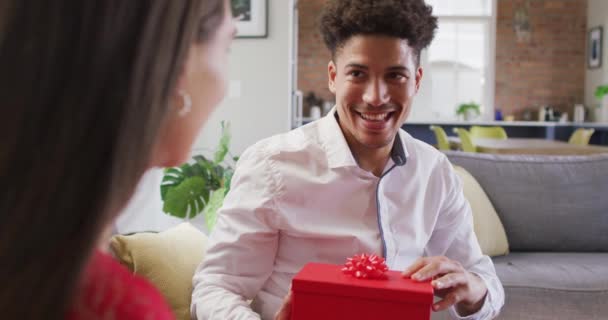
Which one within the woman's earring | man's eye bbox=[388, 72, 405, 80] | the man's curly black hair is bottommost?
the woman's earring

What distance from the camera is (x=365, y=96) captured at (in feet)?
4.76

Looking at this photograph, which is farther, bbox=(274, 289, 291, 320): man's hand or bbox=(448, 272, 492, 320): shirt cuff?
bbox=(448, 272, 492, 320): shirt cuff

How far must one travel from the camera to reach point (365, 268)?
1123 millimetres

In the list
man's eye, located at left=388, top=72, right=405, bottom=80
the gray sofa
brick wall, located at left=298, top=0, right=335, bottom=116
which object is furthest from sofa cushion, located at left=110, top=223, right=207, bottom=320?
brick wall, located at left=298, top=0, right=335, bottom=116

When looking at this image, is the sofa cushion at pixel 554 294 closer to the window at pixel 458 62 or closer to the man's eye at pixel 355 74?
the man's eye at pixel 355 74

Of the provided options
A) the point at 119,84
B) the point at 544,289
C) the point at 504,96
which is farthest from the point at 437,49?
the point at 119,84

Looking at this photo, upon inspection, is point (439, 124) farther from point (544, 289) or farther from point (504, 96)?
point (544, 289)

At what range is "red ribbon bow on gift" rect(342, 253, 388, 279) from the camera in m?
1.12

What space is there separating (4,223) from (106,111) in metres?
0.10

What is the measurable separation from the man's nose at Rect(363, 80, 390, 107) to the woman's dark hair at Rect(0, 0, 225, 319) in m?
1.01

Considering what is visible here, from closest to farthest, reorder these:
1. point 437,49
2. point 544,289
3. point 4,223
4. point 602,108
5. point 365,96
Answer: point 4,223
point 365,96
point 544,289
point 602,108
point 437,49

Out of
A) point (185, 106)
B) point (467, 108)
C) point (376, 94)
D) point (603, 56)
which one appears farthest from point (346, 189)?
point (603, 56)

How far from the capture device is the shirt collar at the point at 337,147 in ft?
4.80

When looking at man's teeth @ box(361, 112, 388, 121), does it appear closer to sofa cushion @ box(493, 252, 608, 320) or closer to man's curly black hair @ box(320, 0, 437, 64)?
man's curly black hair @ box(320, 0, 437, 64)
